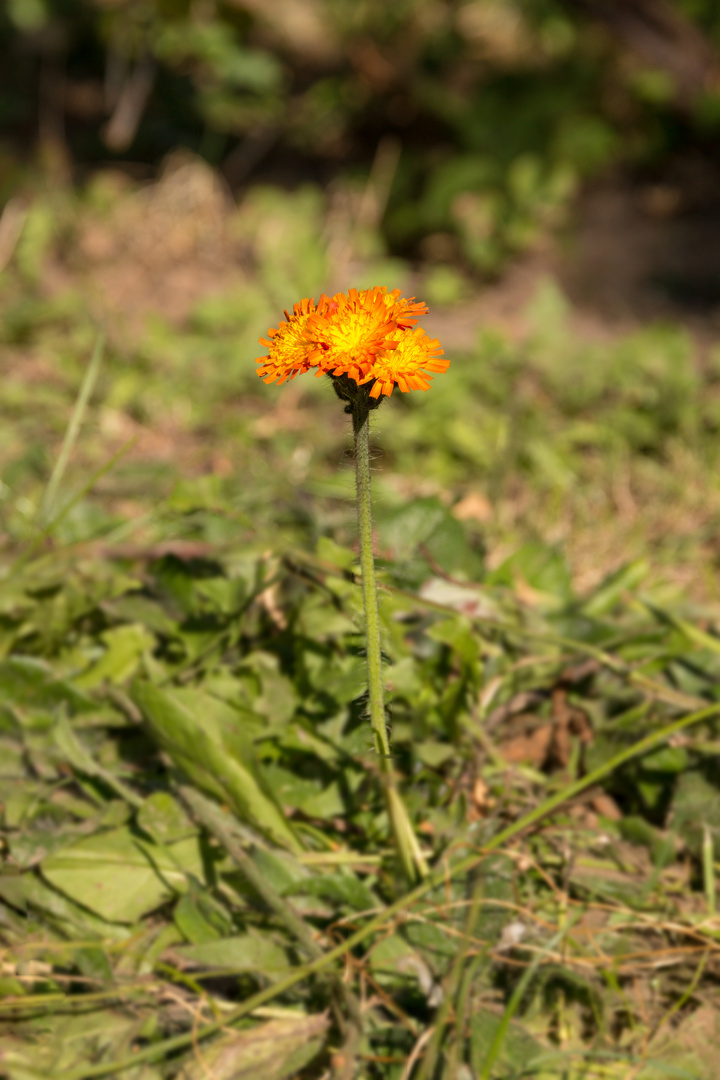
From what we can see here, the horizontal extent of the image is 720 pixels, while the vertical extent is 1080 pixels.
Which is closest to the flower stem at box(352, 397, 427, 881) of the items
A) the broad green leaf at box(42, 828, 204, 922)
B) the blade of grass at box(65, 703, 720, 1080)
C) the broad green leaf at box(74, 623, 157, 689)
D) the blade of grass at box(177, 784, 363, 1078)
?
the blade of grass at box(65, 703, 720, 1080)

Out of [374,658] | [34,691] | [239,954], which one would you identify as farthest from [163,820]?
[374,658]

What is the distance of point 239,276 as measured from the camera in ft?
13.4

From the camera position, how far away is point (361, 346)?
3.07ft

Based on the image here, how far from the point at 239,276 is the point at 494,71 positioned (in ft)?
6.32

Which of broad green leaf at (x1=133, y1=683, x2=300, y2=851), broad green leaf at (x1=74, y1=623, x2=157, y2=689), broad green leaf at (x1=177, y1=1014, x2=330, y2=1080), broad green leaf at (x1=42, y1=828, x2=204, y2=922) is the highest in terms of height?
broad green leaf at (x1=74, y1=623, x2=157, y2=689)

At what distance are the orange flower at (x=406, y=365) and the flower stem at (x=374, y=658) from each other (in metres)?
0.07

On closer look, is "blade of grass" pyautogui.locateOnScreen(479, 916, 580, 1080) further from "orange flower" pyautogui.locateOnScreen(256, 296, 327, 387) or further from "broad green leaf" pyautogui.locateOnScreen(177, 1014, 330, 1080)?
"orange flower" pyautogui.locateOnScreen(256, 296, 327, 387)

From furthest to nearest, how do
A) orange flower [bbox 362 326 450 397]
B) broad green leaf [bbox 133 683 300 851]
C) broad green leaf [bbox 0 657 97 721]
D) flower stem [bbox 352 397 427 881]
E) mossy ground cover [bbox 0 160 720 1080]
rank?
broad green leaf [bbox 0 657 97 721] → broad green leaf [bbox 133 683 300 851] → mossy ground cover [bbox 0 160 720 1080] → flower stem [bbox 352 397 427 881] → orange flower [bbox 362 326 450 397]

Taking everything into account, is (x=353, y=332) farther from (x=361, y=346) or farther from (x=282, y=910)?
(x=282, y=910)

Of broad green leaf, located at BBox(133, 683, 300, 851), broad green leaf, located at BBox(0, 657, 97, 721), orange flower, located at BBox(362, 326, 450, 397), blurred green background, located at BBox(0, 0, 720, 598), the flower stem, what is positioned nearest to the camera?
orange flower, located at BBox(362, 326, 450, 397)

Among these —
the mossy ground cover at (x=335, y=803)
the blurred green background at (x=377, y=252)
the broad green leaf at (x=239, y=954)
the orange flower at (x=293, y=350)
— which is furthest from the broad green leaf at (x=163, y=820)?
the orange flower at (x=293, y=350)

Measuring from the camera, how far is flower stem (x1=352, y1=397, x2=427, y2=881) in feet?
3.39

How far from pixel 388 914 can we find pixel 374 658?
44 centimetres

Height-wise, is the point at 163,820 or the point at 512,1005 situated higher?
the point at 163,820
